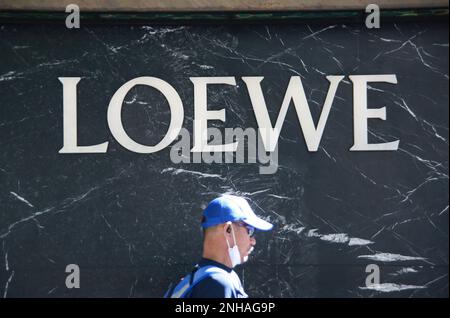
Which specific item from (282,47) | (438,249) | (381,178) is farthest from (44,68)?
(438,249)

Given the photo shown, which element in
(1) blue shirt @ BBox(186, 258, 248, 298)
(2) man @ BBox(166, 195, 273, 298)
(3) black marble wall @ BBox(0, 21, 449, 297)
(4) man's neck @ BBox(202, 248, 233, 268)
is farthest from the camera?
(3) black marble wall @ BBox(0, 21, 449, 297)

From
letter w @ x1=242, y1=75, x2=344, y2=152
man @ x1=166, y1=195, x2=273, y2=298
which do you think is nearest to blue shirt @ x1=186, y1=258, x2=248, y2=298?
man @ x1=166, y1=195, x2=273, y2=298

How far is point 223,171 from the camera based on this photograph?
19.0ft

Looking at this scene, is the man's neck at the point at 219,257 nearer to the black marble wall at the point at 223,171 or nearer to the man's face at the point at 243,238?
the man's face at the point at 243,238

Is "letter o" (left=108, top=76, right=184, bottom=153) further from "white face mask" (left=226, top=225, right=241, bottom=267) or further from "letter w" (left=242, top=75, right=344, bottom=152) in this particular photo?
"white face mask" (left=226, top=225, right=241, bottom=267)

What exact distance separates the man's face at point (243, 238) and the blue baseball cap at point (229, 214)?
5 centimetres

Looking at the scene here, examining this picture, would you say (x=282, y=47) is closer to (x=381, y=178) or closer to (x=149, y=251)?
(x=381, y=178)

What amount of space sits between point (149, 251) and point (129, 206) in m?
0.37

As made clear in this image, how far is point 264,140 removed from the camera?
5.78 meters

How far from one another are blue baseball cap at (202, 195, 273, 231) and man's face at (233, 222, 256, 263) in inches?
2.2

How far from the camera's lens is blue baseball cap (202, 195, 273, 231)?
→ 5.20 m

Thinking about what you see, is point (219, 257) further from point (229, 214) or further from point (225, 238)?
point (229, 214)

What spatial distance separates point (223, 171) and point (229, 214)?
62 cm

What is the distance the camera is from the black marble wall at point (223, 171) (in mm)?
5715
